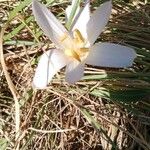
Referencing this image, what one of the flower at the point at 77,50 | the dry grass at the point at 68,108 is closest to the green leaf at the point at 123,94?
the dry grass at the point at 68,108

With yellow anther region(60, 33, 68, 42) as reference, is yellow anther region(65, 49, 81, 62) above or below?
below

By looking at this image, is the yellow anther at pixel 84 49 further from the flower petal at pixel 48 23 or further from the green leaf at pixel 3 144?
the green leaf at pixel 3 144

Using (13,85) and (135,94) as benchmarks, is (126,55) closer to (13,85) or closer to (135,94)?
(135,94)

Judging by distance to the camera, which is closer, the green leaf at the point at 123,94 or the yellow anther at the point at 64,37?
the yellow anther at the point at 64,37

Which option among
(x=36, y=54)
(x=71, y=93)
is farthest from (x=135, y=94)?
(x=36, y=54)

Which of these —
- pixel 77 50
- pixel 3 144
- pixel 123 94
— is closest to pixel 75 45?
pixel 77 50

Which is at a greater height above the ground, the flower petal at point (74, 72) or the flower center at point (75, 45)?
the flower center at point (75, 45)

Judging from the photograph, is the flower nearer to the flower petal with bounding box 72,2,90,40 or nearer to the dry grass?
the flower petal with bounding box 72,2,90,40

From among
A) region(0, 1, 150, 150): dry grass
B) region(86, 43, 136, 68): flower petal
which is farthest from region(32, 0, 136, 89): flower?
region(0, 1, 150, 150): dry grass
